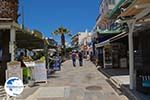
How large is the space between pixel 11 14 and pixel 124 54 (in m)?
10.2

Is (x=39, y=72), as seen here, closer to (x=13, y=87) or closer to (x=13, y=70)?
(x=13, y=70)

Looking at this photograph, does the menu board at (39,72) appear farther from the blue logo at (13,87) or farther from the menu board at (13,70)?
the blue logo at (13,87)

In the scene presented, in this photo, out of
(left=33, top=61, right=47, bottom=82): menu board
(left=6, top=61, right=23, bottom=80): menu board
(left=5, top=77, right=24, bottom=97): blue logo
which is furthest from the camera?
(left=33, top=61, right=47, bottom=82): menu board

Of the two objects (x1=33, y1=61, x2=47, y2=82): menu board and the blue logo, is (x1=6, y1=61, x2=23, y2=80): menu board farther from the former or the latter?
the blue logo

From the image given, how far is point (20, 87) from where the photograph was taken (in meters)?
10.7

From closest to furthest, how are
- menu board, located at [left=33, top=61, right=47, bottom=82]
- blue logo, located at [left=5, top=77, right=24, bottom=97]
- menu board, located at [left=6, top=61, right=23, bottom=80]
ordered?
blue logo, located at [left=5, top=77, right=24, bottom=97] → menu board, located at [left=6, top=61, right=23, bottom=80] → menu board, located at [left=33, top=61, right=47, bottom=82]

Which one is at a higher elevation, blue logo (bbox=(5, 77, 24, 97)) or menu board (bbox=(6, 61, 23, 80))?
menu board (bbox=(6, 61, 23, 80))

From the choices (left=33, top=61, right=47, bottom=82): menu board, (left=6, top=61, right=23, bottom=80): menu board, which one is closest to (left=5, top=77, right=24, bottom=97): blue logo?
(left=6, top=61, right=23, bottom=80): menu board

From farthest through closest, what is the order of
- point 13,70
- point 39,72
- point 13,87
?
point 39,72 → point 13,70 → point 13,87

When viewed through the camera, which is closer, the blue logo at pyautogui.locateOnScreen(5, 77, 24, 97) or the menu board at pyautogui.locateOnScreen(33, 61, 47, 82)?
the blue logo at pyautogui.locateOnScreen(5, 77, 24, 97)

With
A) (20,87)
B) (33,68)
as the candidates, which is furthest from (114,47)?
(20,87)

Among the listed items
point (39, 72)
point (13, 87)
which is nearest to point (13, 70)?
point (39, 72)

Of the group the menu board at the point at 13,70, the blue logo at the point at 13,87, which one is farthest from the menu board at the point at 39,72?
the blue logo at the point at 13,87

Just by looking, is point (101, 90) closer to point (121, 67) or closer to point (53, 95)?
point (53, 95)
